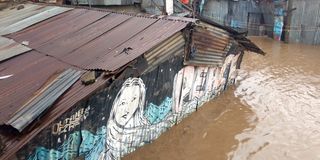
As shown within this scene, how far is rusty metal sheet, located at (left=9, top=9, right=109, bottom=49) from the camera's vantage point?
8.62 metres

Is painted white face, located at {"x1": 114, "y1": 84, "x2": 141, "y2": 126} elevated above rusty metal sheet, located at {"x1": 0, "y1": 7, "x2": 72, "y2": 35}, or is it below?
below

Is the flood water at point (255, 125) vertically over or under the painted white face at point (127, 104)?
under

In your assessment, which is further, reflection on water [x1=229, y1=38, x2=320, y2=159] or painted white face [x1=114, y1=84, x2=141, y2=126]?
reflection on water [x1=229, y1=38, x2=320, y2=159]

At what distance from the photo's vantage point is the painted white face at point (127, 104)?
6945mm

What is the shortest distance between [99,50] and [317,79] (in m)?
9.48

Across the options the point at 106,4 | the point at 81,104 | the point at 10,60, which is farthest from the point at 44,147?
the point at 106,4

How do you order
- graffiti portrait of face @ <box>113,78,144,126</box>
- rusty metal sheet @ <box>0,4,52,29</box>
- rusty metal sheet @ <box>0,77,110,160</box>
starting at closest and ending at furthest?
rusty metal sheet @ <box>0,77,110,160</box> → graffiti portrait of face @ <box>113,78,144,126</box> → rusty metal sheet @ <box>0,4,52,29</box>

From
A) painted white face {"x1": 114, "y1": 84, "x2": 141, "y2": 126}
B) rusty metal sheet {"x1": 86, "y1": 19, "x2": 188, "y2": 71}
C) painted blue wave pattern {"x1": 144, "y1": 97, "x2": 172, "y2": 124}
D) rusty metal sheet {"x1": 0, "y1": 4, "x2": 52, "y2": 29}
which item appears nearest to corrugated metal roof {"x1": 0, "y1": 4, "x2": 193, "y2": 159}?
rusty metal sheet {"x1": 86, "y1": 19, "x2": 188, "y2": 71}

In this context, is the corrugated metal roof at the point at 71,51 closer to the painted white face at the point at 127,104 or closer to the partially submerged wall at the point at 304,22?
the painted white face at the point at 127,104

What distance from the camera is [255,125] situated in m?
9.49

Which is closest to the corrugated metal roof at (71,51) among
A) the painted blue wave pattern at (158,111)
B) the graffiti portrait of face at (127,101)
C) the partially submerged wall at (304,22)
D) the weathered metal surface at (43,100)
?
the weathered metal surface at (43,100)

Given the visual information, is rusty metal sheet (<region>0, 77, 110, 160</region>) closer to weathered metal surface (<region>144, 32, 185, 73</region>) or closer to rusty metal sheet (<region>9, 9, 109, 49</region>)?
weathered metal surface (<region>144, 32, 185, 73</region>)

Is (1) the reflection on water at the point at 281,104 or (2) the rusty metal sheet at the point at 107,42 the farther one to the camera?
(1) the reflection on water at the point at 281,104

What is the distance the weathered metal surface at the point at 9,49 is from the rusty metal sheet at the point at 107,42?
4.67 feet
